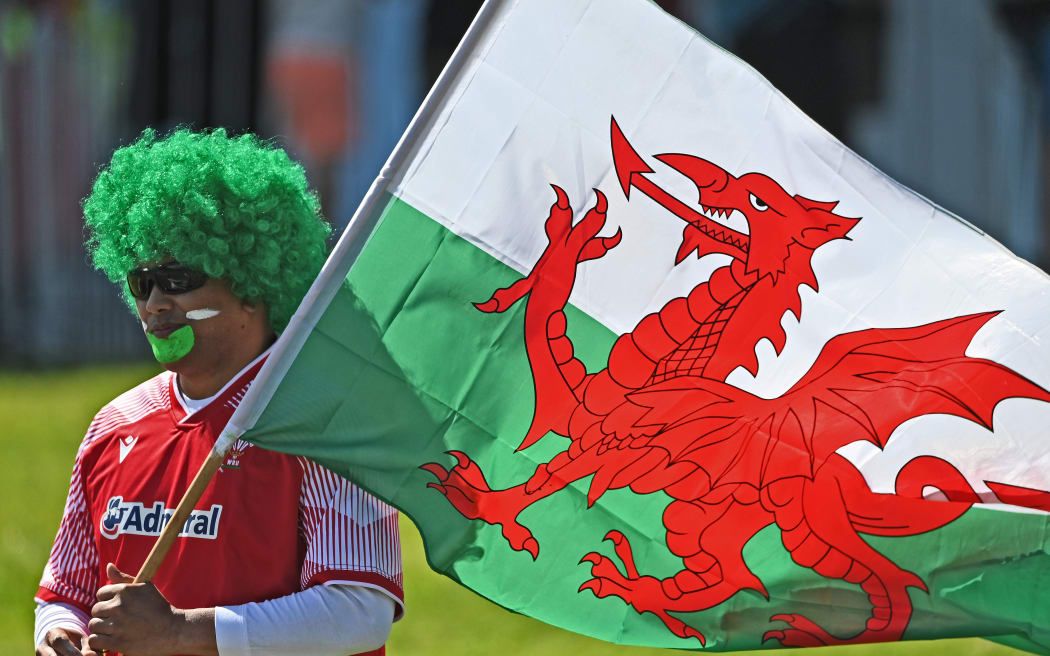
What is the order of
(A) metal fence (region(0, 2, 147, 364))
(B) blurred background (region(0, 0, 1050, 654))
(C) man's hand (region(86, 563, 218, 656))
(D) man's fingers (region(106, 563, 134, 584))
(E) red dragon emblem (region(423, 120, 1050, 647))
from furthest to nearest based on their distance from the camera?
1. (A) metal fence (region(0, 2, 147, 364))
2. (B) blurred background (region(0, 0, 1050, 654))
3. (E) red dragon emblem (region(423, 120, 1050, 647))
4. (D) man's fingers (region(106, 563, 134, 584))
5. (C) man's hand (region(86, 563, 218, 656))

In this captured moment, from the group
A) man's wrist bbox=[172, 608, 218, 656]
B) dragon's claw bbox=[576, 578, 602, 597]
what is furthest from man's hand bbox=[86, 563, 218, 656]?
dragon's claw bbox=[576, 578, 602, 597]

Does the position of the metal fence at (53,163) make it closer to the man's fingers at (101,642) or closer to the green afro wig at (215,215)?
the green afro wig at (215,215)

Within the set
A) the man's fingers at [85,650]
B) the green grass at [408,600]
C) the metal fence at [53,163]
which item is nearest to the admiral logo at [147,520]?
the man's fingers at [85,650]

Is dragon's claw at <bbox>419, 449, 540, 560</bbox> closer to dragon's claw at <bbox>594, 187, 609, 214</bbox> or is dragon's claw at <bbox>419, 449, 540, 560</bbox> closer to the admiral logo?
the admiral logo

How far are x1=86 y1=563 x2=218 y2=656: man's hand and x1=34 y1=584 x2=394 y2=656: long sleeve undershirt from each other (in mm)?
41

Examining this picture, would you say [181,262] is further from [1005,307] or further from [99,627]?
[1005,307]

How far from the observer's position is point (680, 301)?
10.4 ft

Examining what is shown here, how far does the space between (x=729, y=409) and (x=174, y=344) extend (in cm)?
125

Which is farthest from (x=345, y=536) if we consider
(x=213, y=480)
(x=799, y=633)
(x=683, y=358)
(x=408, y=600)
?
(x=408, y=600)

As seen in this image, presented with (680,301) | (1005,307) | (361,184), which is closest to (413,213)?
(680,301)

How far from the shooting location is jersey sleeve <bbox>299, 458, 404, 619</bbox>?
2854mm

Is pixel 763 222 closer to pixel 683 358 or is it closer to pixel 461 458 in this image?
pixel 683 358

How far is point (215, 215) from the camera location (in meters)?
3.01

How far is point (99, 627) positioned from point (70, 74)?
14.5m
